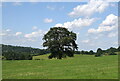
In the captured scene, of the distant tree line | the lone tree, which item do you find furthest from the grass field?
the lone tree

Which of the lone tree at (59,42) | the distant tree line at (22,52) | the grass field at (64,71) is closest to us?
the grass field at (64,71)

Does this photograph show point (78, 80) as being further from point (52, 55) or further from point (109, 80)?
point (52, 55)

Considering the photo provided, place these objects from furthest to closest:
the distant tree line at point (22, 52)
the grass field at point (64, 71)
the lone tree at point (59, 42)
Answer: the distant tree line at point (22, 52), the lone tree at point (59, 42), the grass field at point (64, 71)

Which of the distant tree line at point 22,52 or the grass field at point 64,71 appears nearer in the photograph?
the grass field at point 64,71

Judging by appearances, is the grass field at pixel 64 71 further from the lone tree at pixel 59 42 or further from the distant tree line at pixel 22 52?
the lone tree at pixel 59 42

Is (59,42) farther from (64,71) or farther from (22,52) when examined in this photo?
(64,71)

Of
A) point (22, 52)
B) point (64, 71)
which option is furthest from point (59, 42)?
point (64, 71)

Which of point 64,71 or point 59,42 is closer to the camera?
point 64,71

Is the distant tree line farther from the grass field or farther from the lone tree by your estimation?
the grass field

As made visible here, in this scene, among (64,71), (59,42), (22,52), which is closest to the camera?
(64,71)

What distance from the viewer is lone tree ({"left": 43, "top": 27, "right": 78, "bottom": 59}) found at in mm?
65562

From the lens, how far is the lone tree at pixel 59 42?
65562mm

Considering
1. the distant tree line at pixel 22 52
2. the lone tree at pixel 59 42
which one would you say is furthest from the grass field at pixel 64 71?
the lone tree at pixel 59 42

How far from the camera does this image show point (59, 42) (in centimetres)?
6544
